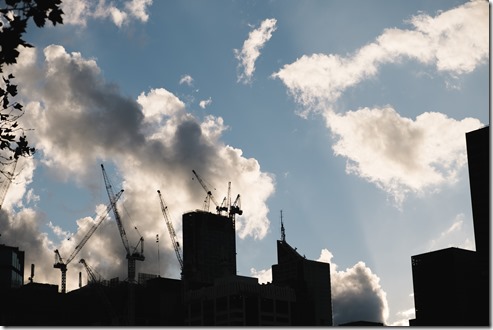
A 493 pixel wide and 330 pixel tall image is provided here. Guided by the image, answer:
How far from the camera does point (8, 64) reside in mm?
23234

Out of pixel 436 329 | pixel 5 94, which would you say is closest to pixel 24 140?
pixel 5 94

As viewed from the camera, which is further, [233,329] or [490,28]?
[490,28]

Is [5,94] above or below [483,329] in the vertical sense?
above

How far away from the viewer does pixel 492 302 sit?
3034 centimetres

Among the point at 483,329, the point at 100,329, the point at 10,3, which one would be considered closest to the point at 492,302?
the point at 483,329

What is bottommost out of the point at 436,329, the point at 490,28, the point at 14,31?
the point at 436,329

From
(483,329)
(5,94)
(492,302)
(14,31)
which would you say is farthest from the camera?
(492,302)

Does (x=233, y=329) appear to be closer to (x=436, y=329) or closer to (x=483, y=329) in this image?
(x=436, y=329)

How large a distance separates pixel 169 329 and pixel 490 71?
53.5 ft

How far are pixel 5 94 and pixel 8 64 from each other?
7.04 feet

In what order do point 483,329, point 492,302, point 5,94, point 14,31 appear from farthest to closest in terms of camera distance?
point 492,302, point 483,329, point 5,94, point 14,31

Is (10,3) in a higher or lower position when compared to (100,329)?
higher

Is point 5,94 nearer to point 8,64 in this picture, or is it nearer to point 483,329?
point 8,64

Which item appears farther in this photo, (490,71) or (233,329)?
(490,71)
